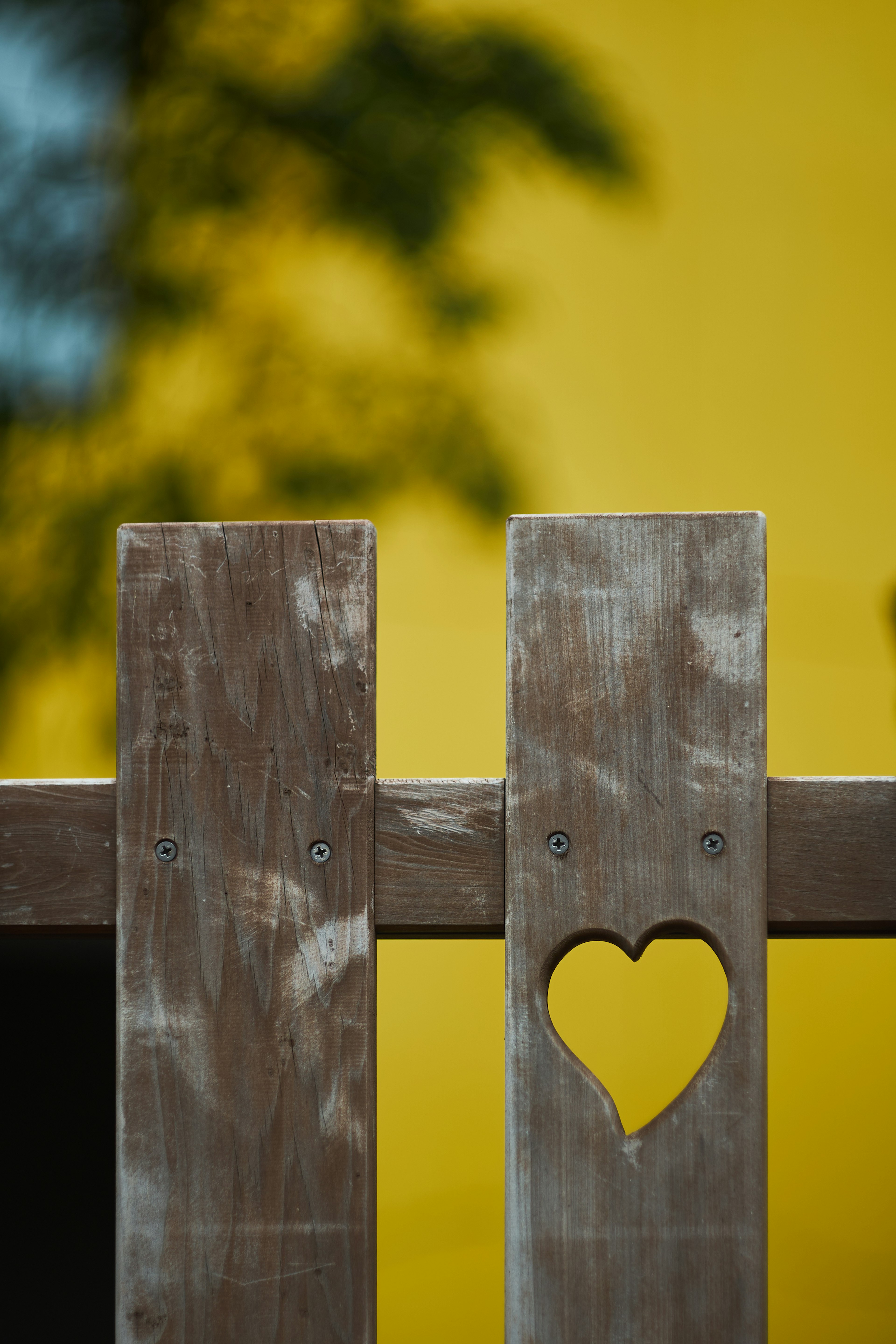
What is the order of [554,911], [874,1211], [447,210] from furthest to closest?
[447,210], [874,1211], [554,911]

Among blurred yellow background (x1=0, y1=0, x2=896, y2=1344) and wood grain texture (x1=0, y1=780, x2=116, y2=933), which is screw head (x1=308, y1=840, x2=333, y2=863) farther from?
blurred yellow background (x1=0, y1=0, x2=896, y2=1344)

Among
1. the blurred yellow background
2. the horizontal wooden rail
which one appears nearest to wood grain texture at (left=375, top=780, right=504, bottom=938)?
the horizontal wooden rail

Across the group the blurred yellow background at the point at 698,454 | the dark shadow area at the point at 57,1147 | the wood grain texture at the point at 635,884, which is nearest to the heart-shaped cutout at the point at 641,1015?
the blurred yellow background at the point at 698,454

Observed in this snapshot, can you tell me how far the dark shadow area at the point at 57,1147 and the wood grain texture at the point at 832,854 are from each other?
23.4 inches

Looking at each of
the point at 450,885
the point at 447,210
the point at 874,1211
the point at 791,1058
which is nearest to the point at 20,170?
the point at 447,210

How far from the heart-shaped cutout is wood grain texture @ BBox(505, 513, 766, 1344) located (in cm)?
79

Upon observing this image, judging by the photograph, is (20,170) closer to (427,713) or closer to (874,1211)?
(427,713)

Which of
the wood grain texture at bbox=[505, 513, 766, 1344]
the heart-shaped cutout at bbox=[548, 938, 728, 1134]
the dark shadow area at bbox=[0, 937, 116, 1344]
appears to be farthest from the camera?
the heart-shaped cutout at bbox=[548, 938, 728, 1134]

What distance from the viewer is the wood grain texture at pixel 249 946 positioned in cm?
46

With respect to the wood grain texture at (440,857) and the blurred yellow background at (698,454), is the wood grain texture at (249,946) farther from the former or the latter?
the blurred yellow background at (698,454)

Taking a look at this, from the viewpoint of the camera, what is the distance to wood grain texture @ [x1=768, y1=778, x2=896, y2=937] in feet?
1.55

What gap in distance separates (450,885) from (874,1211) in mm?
1078

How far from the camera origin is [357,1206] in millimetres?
464

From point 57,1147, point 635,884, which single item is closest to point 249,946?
point 635,884
